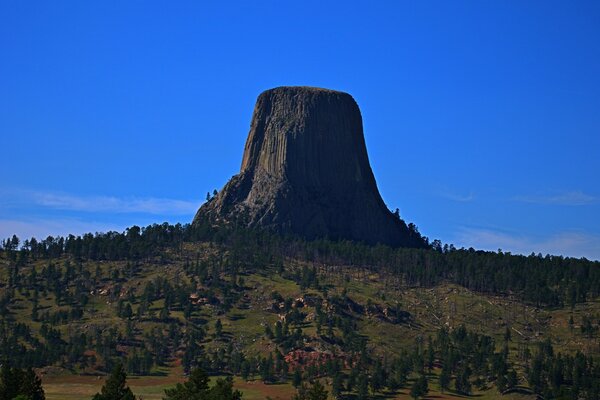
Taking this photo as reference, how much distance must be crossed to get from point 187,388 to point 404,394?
72.7 m

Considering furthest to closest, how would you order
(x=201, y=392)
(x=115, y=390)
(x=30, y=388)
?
(x=201, y=392) → (x=115, y=390) → (x=30, y=388)

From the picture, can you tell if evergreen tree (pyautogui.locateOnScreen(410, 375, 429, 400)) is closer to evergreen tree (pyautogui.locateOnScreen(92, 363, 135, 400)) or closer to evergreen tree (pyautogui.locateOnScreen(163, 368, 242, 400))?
evergreen tree (pyautogui.locateOnScreen(163, 368, 242, 400))

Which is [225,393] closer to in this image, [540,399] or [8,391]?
[8,391]

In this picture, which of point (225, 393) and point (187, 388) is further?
point (187, 388)

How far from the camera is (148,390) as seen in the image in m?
194

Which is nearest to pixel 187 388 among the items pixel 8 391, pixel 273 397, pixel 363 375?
pixel 8 391

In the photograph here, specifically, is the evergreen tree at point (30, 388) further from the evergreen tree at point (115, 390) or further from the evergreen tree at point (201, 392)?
the evergreen tree at point (201, 392)

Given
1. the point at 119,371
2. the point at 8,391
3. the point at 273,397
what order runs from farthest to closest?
1. the point at 273,397
2. the point at 119,371
3. the point at 8,391

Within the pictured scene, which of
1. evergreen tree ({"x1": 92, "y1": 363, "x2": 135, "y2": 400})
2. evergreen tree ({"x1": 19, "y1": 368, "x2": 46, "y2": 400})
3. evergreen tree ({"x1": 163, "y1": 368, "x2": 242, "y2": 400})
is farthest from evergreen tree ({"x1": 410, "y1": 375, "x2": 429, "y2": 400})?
evergreen tree ({"x1": 19, "y1": 368, "x2": 46, "y2": 400})

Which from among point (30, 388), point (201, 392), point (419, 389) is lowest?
point (30, 388)

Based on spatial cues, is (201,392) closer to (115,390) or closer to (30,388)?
(115,390)

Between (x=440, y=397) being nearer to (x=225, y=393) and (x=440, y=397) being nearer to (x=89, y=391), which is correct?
(x=89, y=391)

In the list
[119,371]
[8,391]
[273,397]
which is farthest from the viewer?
[273,397]

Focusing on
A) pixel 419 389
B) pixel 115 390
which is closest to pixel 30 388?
pixel 115 390
